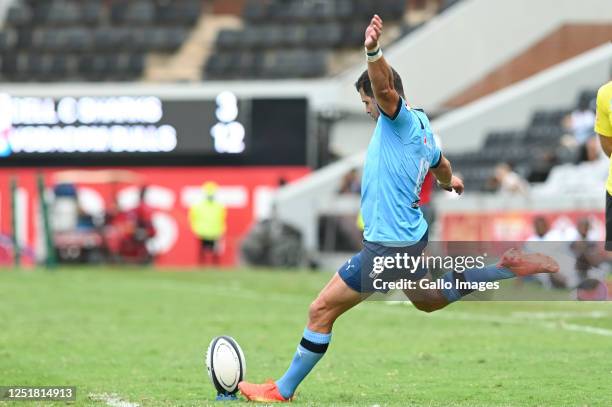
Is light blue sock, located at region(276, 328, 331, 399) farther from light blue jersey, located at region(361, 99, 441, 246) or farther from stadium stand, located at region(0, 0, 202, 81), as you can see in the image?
stadium stand, located at region(0, 0, 202, 81)

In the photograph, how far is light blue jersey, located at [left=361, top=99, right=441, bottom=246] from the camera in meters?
7.71

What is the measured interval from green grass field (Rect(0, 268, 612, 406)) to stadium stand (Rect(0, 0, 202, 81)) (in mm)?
14812

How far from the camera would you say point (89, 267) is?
2847 cm

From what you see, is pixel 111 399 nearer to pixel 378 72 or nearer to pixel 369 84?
pixel 369 84

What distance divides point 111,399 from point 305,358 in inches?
49.0

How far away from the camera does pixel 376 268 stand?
768 centimetres

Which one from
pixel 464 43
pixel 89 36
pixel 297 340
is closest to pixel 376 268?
pixel 297 340

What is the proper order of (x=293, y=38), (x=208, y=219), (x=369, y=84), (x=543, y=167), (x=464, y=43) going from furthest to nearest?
(x=293, y=38), (x=464, y=43), (x=208, y=219), (x=543, y=167), (x=369, y=84)

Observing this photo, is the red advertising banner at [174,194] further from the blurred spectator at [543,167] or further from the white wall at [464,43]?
the blurred spectator at [543,167]

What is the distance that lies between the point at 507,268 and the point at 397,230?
0.70m

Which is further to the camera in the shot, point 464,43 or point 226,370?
point 464,43

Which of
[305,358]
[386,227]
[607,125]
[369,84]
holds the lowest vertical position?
[305,358]

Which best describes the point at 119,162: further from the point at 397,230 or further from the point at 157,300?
the point at 397,230

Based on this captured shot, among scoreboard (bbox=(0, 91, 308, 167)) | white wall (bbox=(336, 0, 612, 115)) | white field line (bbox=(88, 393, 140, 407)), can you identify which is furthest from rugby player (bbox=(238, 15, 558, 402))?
scoreboard (bbox=(0, 91, 308, 167))
